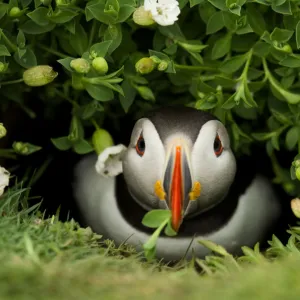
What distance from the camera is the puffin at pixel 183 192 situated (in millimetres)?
1704

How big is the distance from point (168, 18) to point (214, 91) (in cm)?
27

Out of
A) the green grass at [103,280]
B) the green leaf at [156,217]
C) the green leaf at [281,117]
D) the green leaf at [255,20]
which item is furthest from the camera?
the green leaf at [281,117]

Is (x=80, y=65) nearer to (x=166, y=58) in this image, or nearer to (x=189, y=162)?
(x=166, y=58)

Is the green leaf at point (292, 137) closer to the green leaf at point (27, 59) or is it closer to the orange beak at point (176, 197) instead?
the orange beak at point (176, 197)

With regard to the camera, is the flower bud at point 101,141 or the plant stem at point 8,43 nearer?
the plant stem at point 8,43

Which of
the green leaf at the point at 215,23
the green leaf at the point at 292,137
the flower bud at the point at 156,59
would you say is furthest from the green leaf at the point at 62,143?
the green leaf at the point at 292,137

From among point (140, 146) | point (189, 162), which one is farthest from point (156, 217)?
point (140, 146)

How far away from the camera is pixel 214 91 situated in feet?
6.11

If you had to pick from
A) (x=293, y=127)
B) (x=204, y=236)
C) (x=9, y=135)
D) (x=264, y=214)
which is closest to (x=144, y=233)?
(x=204, y=236)

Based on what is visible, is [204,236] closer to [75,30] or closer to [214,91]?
[214,91]

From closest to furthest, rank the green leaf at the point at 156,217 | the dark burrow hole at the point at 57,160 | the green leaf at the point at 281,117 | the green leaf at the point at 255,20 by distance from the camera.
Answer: the green leaf at the point at 156,217 < the green leaf at the point at 255,20 < the green leaf at the point at 281,117 < the dark burrow hole at the point at 57,160

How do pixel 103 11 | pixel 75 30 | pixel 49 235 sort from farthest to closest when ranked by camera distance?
pixel 75 30
pixel 103 11
pixel 49 235

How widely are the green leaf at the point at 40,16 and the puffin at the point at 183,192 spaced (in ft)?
1.20

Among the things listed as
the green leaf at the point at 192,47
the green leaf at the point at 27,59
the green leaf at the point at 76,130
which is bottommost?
the green leaf at the point at 76,130
